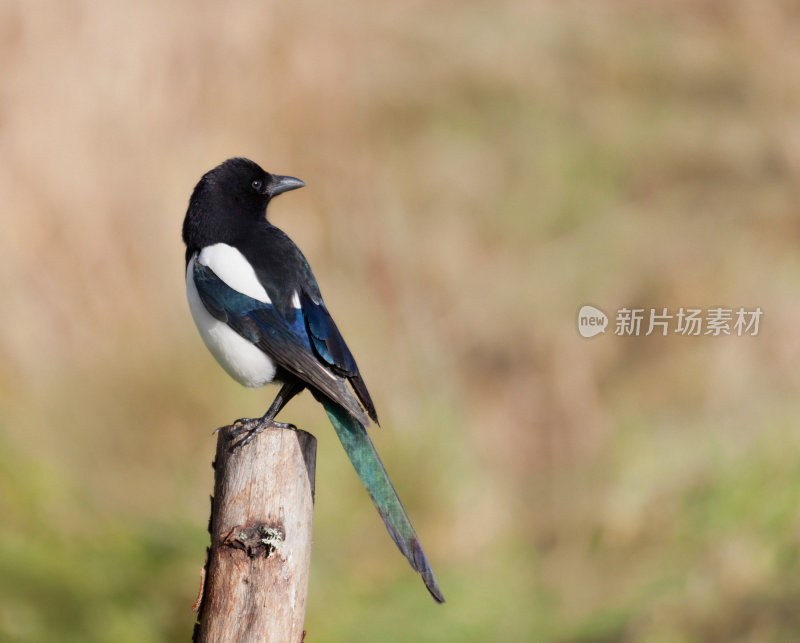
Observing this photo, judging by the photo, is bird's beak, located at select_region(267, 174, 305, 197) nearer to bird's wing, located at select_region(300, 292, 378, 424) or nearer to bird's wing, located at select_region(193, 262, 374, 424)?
bird's wing, located at select_region(193, 262, 374, 424)

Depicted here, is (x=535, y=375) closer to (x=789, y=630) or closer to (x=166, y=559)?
(x=789, y=630)

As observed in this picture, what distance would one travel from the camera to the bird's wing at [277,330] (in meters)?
2.15

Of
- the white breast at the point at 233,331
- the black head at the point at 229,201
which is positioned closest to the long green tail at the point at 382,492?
the white breast at the point at 233,331

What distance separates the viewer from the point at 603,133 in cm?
704

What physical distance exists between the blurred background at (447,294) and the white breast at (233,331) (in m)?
2.23

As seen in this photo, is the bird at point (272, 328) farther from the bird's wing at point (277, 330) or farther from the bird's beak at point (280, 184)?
the bird's beak at point (280, 184)

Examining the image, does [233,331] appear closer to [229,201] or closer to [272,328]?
[272,328]

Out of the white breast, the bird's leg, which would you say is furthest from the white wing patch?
the bird's leg

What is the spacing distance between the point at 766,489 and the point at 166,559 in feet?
9.74

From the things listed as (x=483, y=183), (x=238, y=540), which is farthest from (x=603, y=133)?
(x=238, y=540)

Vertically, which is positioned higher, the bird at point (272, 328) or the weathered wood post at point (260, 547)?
the bird at point (272, 328)

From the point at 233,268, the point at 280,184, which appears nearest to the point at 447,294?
the point at 280,184

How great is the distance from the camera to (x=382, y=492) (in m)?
2.05

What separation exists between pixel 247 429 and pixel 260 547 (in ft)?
0.87
